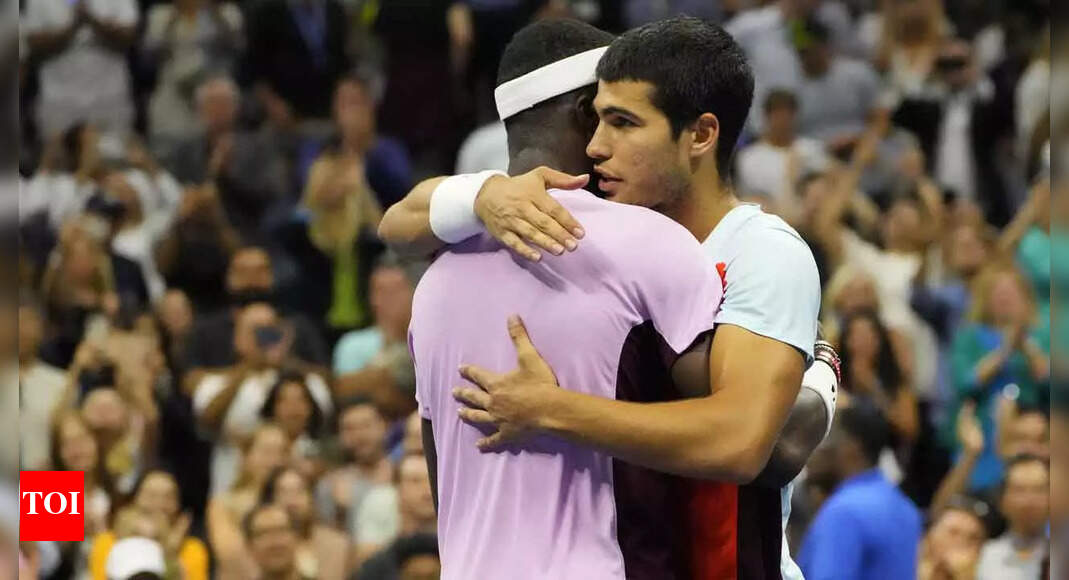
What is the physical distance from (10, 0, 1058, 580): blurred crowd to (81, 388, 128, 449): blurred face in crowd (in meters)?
0.03

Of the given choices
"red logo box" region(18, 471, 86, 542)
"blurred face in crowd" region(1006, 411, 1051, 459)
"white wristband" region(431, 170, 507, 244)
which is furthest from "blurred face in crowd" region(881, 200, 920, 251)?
"white wristband" region(431, 170, 507, 244)

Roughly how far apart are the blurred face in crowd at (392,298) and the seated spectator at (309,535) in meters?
1.53

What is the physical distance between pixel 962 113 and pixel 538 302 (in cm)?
922

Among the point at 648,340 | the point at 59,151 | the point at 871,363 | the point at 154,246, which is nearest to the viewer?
the point at 648,340

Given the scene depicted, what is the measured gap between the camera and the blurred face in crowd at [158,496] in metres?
8.60

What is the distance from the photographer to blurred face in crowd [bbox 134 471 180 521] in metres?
8.60

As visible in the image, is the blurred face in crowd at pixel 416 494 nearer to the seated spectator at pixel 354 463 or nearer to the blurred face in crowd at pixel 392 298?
the seated spectator at pixel 354 463

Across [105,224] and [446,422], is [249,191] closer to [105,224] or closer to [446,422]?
[105,224]

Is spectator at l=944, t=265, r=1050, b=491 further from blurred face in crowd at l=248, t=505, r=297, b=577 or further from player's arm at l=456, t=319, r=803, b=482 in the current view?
player's arm at l=456, t=319, r=803, b=482

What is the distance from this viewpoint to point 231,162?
460 inches

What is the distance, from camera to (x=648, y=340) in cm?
340

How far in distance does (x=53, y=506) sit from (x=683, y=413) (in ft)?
13.4

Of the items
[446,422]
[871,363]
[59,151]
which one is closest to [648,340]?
[446,422]

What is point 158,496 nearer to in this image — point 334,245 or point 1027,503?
point 334,245
